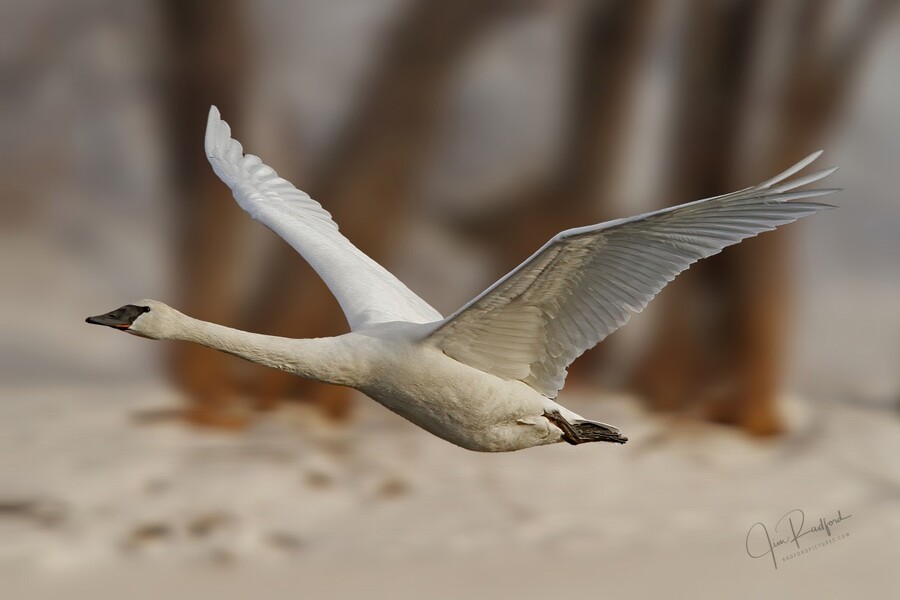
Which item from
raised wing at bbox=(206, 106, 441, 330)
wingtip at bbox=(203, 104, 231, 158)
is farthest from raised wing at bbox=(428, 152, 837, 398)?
wingtip at bbox=(203, 104, 231, 158)

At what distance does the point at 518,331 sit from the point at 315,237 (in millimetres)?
1545

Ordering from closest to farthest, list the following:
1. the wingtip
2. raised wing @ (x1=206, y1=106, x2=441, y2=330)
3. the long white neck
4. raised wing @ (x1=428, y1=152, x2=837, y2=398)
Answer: raised wing @ (x1=428, y1=152, x2=837, y2=398), the long white neck, raised wing @ (x1=206, y1=106, x2=441, y2=330), the wingtip

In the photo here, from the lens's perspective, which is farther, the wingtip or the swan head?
the wingtip

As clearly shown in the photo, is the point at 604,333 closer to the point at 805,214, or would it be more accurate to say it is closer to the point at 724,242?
the point at 724,242

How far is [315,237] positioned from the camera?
585 centimetres

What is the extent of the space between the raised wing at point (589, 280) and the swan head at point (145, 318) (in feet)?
3.57

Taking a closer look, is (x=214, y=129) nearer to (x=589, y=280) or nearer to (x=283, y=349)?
(x=283, y=349)

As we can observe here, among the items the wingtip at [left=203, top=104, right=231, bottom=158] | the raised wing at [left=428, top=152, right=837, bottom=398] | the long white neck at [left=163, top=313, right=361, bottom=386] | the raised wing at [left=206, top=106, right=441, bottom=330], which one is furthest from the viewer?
the wingtip at [left=203, top=104, right=231, bottom=158]

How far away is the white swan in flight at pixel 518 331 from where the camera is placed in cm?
414

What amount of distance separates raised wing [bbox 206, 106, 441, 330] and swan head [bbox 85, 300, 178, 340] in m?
0.79

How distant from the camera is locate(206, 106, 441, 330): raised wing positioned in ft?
17.5

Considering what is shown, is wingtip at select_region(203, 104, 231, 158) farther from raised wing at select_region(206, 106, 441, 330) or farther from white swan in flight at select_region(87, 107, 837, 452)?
white swan in flight at select_region(87, 107, 837, 452)

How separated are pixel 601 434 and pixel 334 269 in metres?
1.51

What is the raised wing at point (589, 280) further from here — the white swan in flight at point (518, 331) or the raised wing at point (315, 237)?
the raised wing at point (315, 237)
